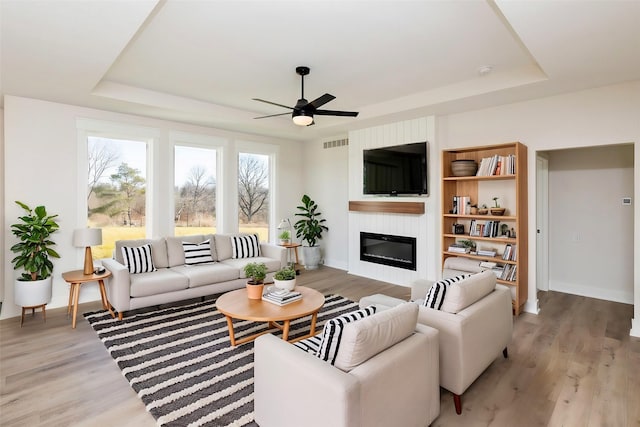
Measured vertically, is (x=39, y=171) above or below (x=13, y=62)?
below

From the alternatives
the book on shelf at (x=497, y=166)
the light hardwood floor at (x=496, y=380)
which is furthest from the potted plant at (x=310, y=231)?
the light hardwood floor at (x=496, y=380)

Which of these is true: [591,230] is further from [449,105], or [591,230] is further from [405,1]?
[405,1]

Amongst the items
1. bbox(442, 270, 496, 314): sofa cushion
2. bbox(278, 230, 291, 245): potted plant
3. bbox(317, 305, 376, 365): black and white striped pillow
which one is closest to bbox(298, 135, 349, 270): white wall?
bbox(278, 230, 291, 245): potted plant

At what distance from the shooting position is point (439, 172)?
4.93 metres

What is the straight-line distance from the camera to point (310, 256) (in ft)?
21.8

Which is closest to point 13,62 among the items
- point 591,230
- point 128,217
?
point 128,217

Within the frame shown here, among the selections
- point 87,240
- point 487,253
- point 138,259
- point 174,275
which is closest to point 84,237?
point 87,240

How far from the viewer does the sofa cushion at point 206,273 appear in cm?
428

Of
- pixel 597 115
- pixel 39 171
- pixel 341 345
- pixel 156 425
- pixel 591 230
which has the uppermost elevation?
pixel 597 115

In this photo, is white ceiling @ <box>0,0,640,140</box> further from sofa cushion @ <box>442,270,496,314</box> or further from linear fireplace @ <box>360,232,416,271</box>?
linear fireplace @ <box>360,232,416,271</box>

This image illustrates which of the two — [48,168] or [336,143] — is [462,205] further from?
[48,168]

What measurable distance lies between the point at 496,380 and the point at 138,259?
13.5 feet

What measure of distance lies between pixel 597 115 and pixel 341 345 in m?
4.00

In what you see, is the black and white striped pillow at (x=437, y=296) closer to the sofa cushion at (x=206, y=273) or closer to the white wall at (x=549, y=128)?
the white wall at (x=549, y=128)
